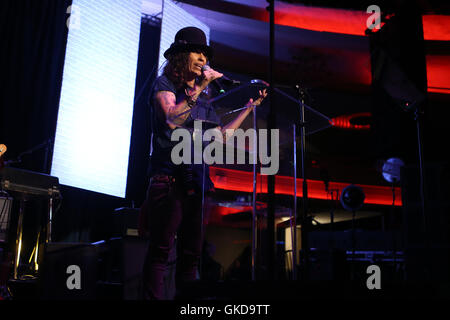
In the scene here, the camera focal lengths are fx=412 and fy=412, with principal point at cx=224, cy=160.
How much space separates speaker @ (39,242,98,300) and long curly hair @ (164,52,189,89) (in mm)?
1261

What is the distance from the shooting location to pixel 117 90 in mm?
4746

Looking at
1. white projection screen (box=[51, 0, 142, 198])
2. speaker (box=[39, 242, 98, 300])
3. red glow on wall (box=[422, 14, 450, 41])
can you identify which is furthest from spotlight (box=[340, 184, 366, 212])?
speaker (box=[39, 242, 98, 300])

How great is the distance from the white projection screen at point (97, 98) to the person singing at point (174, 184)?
236cm

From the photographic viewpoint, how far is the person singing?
197cm

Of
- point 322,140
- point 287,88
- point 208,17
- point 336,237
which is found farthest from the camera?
point 322,140

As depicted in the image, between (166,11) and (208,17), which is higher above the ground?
(208,17)

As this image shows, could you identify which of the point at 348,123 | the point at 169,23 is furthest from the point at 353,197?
the point at 348,123

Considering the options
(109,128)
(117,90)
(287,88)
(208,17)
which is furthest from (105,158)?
(208,17)

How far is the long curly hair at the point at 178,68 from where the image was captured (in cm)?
218

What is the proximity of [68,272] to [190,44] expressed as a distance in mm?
1599

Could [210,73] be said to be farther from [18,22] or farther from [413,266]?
[413,266]

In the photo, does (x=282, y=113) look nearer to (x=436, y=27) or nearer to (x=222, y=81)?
(x=222, y=81)

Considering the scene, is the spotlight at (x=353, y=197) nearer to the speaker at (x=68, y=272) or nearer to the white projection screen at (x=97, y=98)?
the white projection screen at (x=97, y=98)
